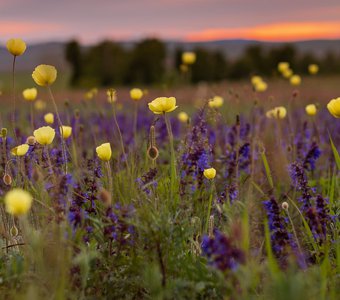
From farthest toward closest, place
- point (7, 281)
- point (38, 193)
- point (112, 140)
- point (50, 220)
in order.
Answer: point (112, 140), point (38, 193), point (50, 220), point (7, 281)

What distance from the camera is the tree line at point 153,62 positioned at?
26578 millimetres

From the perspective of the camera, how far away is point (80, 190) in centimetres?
291

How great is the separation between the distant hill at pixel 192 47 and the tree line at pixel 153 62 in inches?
18.7

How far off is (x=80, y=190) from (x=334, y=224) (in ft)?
4.53

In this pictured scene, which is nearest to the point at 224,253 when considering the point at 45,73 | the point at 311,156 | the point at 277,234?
the point at 277,234

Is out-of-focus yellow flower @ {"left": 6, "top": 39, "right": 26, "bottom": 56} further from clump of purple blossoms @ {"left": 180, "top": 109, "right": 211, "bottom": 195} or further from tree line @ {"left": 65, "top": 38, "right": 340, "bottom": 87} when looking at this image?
tree line @ {"left": 65, "top": 38, "right": 340, "bottom": 87}

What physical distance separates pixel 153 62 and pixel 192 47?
2688 mm

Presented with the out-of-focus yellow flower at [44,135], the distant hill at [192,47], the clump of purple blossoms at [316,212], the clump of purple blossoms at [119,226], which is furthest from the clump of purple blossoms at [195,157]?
the distant hill at [192,47]

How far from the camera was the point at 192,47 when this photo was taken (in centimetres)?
2811

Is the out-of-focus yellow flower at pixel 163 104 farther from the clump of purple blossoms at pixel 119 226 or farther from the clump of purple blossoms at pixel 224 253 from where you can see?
the clump of purple blossoms at pixel 224 253

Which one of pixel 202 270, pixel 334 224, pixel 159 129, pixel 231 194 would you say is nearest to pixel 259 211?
pixel 231 194

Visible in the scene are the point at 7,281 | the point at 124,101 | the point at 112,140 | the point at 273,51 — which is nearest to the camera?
the point at 7,281

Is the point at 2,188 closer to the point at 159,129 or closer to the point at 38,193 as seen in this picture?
the point at 38,193

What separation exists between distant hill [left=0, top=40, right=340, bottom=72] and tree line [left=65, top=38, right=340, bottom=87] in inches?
18.7
